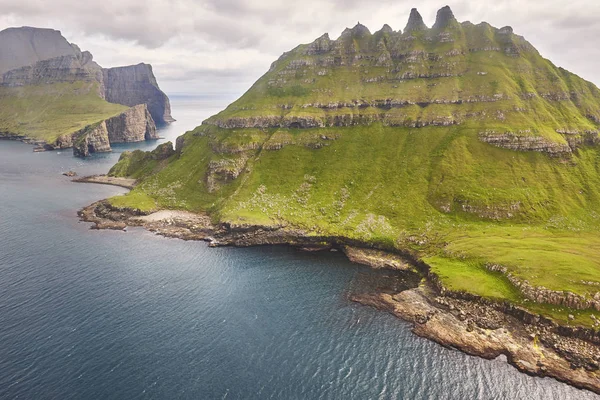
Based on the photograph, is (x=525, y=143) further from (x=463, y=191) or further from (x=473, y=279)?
(x=473, y=279)

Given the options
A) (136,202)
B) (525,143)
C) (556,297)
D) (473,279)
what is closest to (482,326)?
(473,279)

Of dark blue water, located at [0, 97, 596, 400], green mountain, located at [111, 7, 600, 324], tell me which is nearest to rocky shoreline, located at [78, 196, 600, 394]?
dark blue water, located at [0, 97, 596, 400]

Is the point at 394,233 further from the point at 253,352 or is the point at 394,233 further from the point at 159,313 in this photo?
the point at 159,313

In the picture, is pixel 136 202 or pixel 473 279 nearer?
pixel 473 279

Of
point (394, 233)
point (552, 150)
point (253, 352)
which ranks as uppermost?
point (552, 150)

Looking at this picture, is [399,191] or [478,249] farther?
[399,191]

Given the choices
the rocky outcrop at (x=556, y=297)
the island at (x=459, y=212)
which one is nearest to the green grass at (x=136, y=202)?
the island at (x=459, y=212)

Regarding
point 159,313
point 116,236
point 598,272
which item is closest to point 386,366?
point 159,313

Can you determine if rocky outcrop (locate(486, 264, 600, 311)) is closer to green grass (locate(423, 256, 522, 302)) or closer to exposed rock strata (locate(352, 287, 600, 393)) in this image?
green grass (locate(423, 256, 522, 302))

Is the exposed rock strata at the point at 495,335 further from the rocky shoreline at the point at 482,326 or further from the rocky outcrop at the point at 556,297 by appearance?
the rocky outcrop at the point at 556,297
